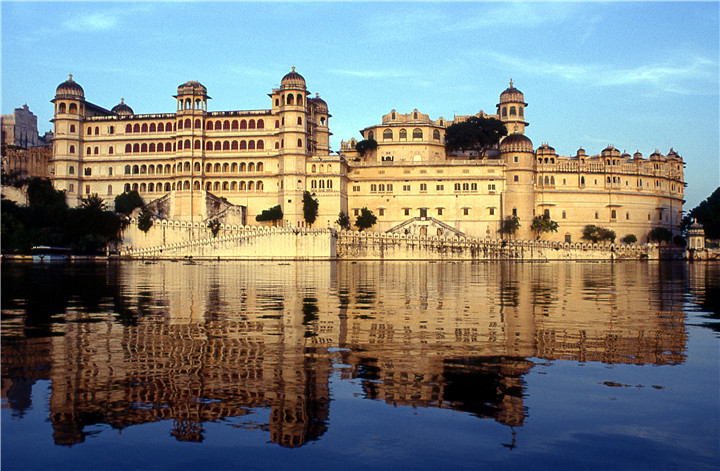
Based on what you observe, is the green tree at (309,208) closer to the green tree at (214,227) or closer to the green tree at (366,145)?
the green tree at (214,227)

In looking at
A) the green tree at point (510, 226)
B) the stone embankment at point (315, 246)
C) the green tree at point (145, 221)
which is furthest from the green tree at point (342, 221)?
the green tree at point (145, 221)

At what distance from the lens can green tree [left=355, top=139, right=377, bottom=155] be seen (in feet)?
269

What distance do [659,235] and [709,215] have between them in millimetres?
6560

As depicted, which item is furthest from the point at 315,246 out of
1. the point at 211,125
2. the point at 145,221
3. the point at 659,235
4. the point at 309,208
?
the point at 659,235

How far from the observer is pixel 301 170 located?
7294 centimetres

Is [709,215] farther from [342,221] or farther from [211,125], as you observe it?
[211,125]

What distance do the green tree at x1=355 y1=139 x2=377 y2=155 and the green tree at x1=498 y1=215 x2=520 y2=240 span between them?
1856cm

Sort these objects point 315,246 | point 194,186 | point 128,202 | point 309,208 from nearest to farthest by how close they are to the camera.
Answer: point 315,246, point 309,208, point 128,202, point 194,186

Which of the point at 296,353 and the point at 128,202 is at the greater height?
the point at 128,202

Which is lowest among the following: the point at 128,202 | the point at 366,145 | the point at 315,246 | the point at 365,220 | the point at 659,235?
the point at 315,246

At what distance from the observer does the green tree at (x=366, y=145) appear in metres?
82.1

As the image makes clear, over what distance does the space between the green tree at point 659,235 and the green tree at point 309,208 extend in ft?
146

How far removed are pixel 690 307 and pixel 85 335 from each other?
16799 mm

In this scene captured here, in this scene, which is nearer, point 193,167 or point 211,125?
point 193,167
